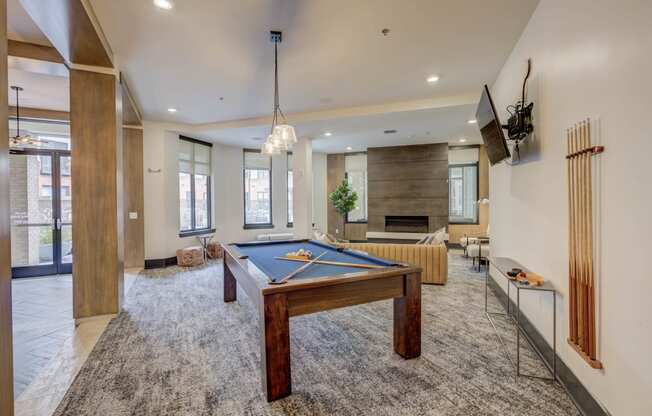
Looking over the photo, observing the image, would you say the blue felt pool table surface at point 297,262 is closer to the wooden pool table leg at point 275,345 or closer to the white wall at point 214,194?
the wooden pool table leg at point 275,345

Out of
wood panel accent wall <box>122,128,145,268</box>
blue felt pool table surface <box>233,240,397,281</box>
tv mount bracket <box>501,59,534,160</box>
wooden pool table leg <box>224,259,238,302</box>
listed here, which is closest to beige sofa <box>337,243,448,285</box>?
blue felt pool table surface <box>233,240,397,281</box>

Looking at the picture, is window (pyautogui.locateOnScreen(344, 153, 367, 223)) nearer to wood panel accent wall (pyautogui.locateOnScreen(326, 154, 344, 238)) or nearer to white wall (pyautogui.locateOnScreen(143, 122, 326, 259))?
wood panel accent wall (pyautogui.locateOnScreen(326, 154, 344, 238))

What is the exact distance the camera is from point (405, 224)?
29.0 feet

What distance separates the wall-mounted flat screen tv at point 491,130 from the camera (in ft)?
8.90

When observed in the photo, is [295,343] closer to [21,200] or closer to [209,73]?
[209,73]

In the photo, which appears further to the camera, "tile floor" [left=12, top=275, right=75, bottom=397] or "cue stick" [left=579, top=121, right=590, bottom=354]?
"tile floor" [left=12, top=275, right=75, bottom=397]

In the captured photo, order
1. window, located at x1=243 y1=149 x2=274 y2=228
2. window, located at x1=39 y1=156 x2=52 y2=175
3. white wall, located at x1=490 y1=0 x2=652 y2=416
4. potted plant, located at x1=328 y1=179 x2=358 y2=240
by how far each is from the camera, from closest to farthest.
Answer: white wall, located at x1=490 y1=0 x2=652 y2=416
window, located at x1=39 y1=156 x2=52 y2=175
window, located at x1=243 y1=149 x2=274 y2=228
potted plant, located at x1=328 y1=179 x2=358 y2=240

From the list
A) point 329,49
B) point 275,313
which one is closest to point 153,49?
point 329,49

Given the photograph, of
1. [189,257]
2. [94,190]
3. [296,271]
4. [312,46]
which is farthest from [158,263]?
[312,46]

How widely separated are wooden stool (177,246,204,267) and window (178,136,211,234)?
2.19ft

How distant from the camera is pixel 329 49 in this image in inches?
130

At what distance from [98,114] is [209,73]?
1.39 meters

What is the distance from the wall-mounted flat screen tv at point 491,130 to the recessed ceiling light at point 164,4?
2906mm

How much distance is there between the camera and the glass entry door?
5227 mm
